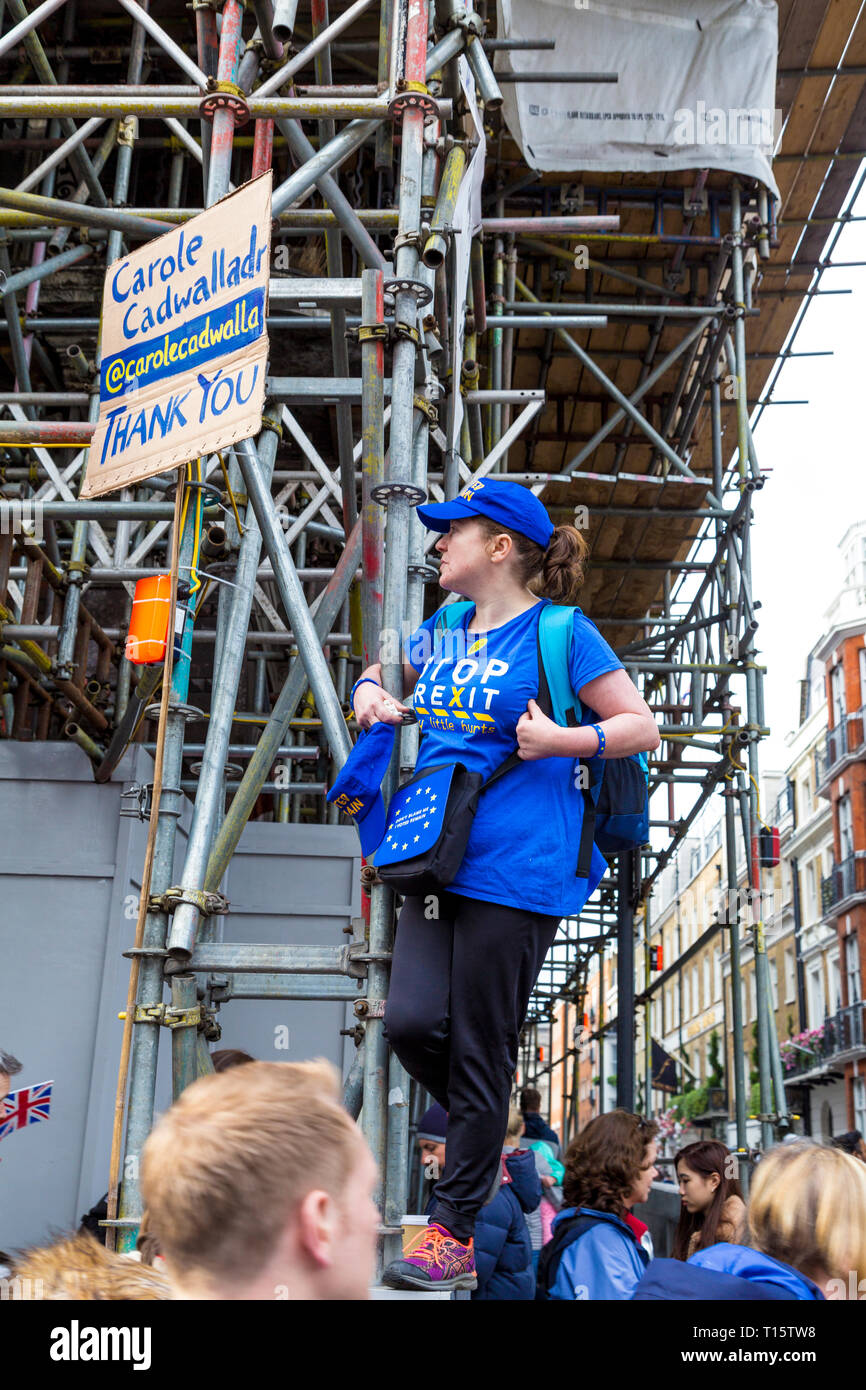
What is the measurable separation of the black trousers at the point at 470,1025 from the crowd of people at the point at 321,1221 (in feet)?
0.31

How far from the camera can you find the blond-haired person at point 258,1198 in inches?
51.9

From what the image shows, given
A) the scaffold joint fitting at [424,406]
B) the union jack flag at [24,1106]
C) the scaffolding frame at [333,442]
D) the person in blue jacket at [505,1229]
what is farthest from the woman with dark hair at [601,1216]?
the scaffold joint fitting at [424,406]

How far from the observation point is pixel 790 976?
171 feet

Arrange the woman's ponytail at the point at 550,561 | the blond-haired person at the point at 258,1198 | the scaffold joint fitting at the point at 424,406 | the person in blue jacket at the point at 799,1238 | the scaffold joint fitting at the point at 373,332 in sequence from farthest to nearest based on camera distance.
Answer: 1. the scaffold joint fitting at the point at 424,406
2. the scaffold joint fitting at the point at 373,332
3. the woman's ponytail at the point at 550,561
4. the person in blue jacket at the point at 799,1238
5. the blond-haired person at the point at 258,1198

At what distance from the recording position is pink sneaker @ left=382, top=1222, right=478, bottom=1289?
2.57 meters

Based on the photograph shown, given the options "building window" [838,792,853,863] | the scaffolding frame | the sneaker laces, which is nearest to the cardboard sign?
the scaffolding frame

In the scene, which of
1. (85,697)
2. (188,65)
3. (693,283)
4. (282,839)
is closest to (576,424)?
(693,283)

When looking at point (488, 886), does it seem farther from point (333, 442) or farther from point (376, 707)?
point (333, 442)

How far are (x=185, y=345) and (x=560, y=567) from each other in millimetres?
1173

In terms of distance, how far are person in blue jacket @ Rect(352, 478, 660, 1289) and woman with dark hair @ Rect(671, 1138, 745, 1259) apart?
1954mm

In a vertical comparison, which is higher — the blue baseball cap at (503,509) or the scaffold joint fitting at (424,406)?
the scaffold joint fitting at (424,406)

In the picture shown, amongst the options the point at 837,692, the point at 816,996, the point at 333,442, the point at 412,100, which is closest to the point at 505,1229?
the point at 412,100

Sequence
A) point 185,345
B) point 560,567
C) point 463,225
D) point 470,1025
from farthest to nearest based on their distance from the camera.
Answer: point 463,225 → point 185,345 → point 560,567 → point 470,1025

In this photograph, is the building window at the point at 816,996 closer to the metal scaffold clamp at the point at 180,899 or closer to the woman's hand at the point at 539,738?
the metal scaffold clamp at the point at 180,899
